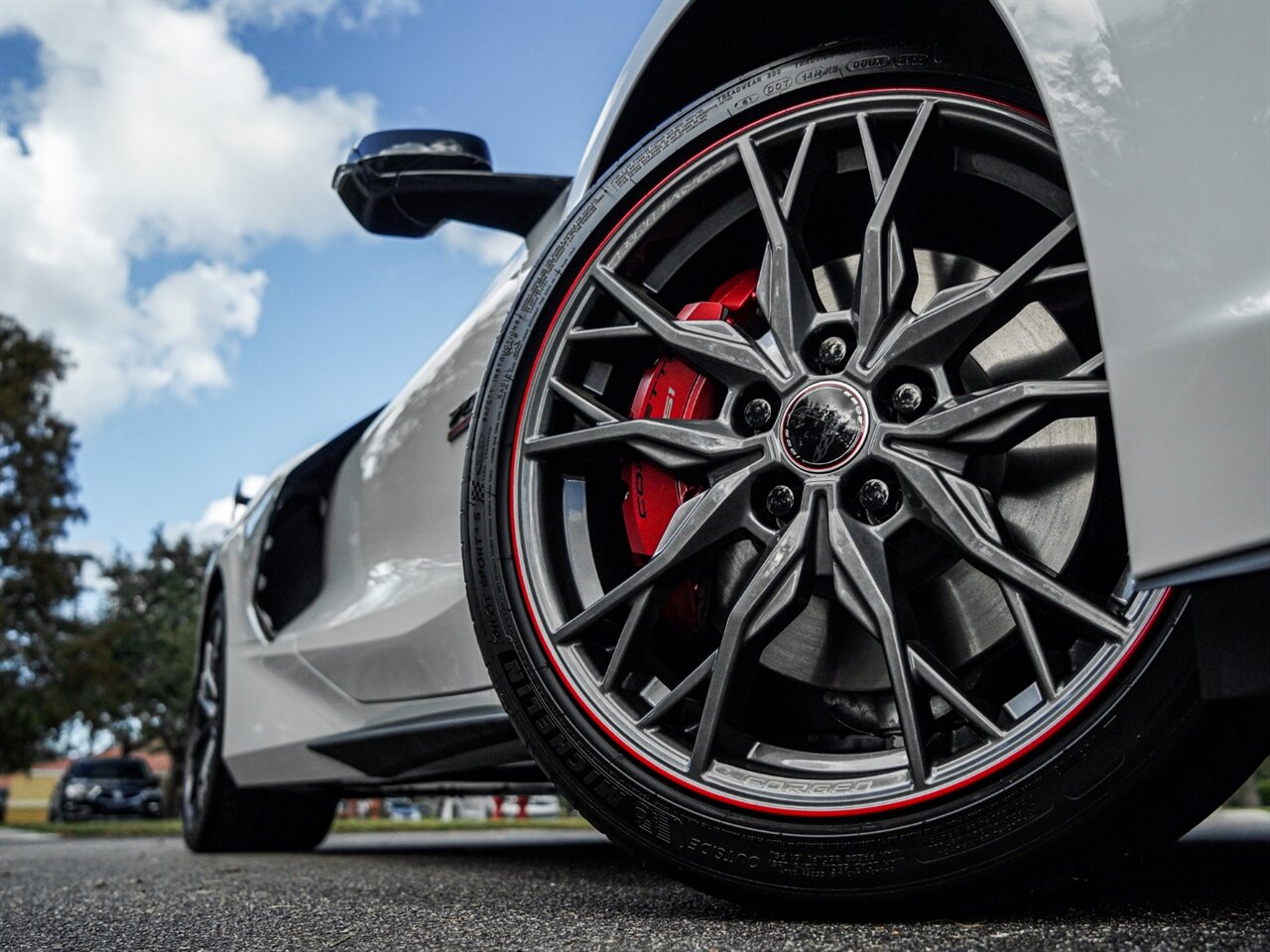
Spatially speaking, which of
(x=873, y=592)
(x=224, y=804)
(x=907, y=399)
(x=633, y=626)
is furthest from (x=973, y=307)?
(x=224, y=804)

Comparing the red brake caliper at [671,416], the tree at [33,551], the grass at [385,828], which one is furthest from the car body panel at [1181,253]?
the tree at [33,551]

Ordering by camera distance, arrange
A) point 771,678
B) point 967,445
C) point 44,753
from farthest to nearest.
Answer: point 44,753, point 771,678, point 967,445

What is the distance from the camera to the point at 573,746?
1.57m

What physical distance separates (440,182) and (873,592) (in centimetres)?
144

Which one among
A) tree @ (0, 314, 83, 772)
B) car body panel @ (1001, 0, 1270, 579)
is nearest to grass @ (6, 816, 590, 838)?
car body panel @ (1001, 0, 1270, 579)

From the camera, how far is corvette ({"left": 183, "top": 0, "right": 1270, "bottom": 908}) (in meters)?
1.09

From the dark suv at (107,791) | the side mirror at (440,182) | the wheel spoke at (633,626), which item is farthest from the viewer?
the dark suv at (107,791)

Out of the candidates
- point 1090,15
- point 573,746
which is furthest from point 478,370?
point 1090,15

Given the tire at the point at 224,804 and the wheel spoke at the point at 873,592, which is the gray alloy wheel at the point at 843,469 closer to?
the wheel spoke at the point at 873,592

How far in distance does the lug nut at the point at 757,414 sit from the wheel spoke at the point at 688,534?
0.20 ft

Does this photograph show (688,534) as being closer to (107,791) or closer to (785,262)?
(785,262)

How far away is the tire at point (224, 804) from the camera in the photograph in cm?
357

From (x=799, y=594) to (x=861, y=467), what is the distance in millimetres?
171

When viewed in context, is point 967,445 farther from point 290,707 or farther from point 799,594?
point 290,707
